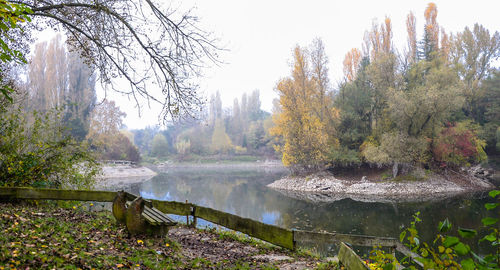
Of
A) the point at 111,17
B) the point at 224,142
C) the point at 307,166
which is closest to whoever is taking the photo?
the point at 111,17

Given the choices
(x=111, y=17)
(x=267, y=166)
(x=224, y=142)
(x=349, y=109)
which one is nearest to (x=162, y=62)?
(x=111, y=17)

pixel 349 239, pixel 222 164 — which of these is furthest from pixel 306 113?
pixel 222 164

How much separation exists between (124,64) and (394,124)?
2526 cm

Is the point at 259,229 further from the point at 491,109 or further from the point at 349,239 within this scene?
the point at 491,109

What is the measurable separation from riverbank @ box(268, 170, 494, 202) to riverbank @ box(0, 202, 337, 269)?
1473 cm

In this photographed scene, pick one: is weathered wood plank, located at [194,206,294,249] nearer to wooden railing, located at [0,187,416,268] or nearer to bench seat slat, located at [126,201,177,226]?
wooden railing, located at [0,187,416,268]

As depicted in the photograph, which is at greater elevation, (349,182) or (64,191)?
(64,191)

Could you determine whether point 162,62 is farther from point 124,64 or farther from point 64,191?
point 64,191

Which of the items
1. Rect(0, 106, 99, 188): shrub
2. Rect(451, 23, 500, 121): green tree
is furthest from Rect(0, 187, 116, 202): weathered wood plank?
Rect(451, 23, 500, 121): green tree

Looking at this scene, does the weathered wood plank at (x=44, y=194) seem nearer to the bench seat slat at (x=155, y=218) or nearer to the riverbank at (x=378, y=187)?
the bench seat slat at (x=155, y=218)

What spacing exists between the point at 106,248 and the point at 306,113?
79.8 feet

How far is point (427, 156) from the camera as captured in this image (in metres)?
23.9

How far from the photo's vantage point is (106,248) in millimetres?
4031

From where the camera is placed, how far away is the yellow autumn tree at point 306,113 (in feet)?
86.2
